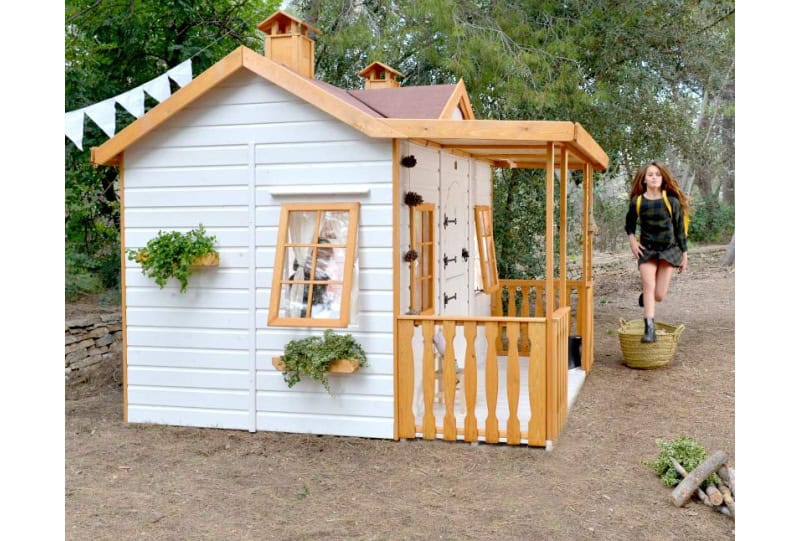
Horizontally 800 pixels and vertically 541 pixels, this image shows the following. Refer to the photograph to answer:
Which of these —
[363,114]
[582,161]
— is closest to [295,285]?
[363,114]

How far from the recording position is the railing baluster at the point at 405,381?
643cm

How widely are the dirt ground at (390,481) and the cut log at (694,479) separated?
2.7 inches

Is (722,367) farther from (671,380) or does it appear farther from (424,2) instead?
(424,2)

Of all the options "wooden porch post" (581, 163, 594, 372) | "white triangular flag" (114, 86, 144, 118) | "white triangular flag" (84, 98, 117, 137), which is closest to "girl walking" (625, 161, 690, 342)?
"wooden porch post" (581, 163, 594, 372)

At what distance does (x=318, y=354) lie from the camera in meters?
6.37

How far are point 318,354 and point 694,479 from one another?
2797 millimetres

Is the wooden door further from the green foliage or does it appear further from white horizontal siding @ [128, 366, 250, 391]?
the green foliage

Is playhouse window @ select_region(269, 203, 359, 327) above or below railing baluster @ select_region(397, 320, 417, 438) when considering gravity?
above

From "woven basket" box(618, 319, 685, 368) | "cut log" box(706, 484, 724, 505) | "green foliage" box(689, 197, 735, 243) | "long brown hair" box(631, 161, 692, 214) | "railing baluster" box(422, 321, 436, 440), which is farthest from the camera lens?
"green foliage" box(689, 197, 735, 243)

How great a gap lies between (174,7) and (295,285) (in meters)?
7.34

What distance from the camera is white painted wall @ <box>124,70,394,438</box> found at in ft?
21.3

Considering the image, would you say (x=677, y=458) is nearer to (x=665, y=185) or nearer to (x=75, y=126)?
(x=665, y=185)

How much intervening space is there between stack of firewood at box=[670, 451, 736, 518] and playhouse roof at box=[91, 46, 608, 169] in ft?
7.85

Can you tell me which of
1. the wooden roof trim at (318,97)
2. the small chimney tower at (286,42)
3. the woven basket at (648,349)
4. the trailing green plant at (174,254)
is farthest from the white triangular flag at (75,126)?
the woven basket at (648,349)
